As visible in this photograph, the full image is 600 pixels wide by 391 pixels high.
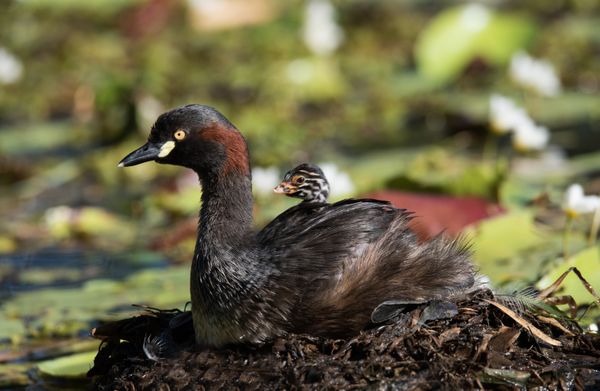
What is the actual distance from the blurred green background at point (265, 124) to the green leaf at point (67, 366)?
0.04m

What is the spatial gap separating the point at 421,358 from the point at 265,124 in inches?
259

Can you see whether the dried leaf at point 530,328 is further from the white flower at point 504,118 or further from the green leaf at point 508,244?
the white flower at point 504,118

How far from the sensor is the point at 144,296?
7.24m

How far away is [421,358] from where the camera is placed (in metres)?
4.87

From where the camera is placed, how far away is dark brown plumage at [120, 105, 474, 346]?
16.3 ft

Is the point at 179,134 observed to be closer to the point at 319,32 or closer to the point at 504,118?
the point at 504,118

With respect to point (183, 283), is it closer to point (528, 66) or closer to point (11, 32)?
point (528, 66)

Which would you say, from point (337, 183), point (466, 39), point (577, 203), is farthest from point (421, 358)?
point (466, 39)

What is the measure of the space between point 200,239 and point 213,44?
8.91m

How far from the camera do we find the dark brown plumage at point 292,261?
16.3 ft

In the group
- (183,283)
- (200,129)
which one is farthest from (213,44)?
(200,129)

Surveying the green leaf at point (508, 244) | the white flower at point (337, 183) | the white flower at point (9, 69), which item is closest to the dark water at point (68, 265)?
the white flower at point (337, 183)

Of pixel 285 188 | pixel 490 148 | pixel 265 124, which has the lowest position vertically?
pixel 285 188

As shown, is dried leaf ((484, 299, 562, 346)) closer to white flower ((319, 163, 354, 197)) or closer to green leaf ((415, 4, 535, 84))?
white flower ((319, 163, 354, 197))
